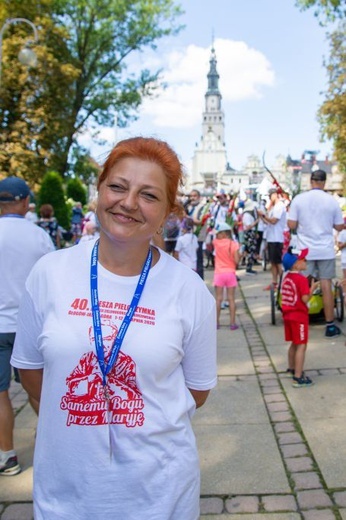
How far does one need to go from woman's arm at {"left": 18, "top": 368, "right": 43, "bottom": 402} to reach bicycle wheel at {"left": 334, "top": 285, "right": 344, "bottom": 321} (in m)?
6.49

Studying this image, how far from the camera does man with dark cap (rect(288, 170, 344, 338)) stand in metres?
7.39

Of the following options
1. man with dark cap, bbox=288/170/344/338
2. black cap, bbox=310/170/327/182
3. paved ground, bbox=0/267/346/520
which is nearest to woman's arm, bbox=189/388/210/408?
paved ground, bbox=0/267/346/520

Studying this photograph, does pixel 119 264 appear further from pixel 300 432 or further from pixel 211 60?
pixel 211 60

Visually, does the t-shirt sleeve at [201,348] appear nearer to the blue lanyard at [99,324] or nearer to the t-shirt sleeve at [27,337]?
the blue lanyard at [99,324]

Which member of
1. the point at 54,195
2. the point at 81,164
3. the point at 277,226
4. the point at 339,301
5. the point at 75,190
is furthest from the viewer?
the point at 75,190

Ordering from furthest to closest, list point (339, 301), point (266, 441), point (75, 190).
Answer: point (75, 190) < point (339, 301) < point (266, 441)

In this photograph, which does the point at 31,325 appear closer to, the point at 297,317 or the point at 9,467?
the point at 9,467

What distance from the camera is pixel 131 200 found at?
194 cm

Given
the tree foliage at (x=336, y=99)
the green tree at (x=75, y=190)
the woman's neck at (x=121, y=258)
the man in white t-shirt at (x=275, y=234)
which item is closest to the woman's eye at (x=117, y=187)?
the woman's neck at (x=121, y=258)

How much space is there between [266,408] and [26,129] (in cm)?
2384

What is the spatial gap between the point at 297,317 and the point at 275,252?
18.3 ft

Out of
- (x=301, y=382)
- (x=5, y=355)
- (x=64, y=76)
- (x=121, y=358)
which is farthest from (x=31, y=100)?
(x=121, y=358)

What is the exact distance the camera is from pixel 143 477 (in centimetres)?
186

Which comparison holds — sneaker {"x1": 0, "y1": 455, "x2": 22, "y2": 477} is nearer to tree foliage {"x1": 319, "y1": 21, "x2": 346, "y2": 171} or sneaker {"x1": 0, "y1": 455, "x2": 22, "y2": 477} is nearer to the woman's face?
the woman's face
